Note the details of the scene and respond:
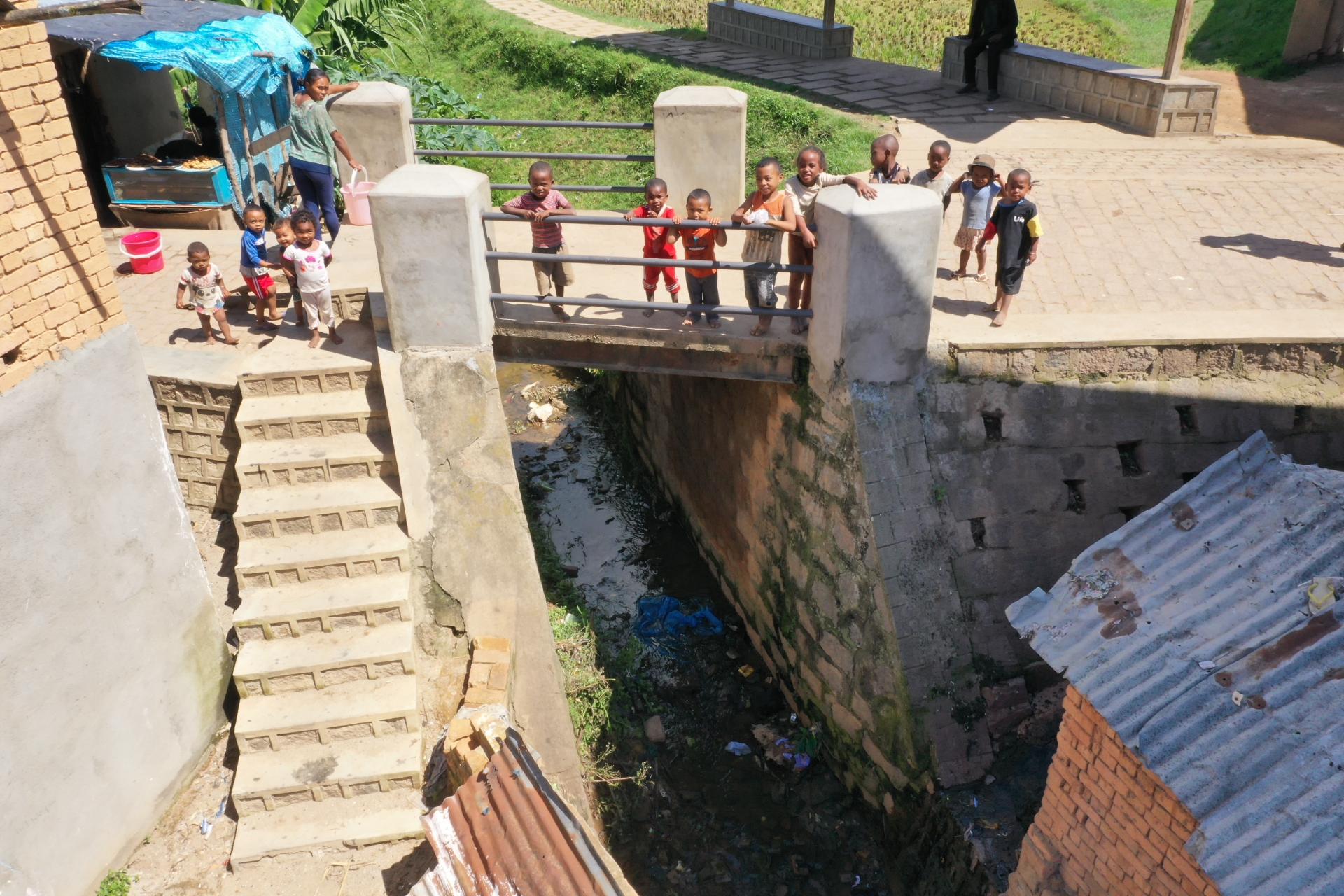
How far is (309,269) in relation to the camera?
6.90 metres

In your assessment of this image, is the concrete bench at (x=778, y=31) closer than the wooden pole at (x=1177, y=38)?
No

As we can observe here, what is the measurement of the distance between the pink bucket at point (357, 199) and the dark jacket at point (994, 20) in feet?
27.5

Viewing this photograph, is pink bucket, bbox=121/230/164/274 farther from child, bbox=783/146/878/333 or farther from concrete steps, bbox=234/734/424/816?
child, bbox=783/146/878/333

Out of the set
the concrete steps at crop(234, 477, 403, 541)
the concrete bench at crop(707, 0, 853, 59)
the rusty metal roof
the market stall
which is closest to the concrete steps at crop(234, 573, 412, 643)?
the concrete steps at crop(234, 477, 403, 541)

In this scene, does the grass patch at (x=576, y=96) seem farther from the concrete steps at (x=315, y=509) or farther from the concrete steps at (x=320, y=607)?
the concrete steps at (x=320, y=607)

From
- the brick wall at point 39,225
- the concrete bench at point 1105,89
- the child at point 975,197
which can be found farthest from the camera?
the concrete bench at point 1105,89

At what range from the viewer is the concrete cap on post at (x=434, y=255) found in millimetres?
6129

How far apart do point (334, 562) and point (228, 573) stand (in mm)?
1029

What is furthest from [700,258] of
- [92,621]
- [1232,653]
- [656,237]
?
[92,621]

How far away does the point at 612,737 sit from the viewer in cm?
738

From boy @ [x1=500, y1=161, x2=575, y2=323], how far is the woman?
8.17 feet

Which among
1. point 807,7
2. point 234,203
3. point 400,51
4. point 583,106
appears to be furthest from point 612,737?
point 807,7

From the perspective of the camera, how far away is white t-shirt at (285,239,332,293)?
6.89 metres

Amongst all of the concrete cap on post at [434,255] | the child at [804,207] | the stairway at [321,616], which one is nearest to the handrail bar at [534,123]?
the concrete cap on post at [434,255]
